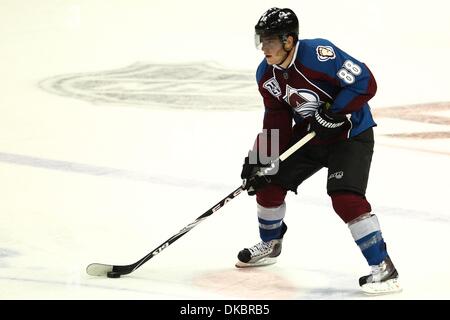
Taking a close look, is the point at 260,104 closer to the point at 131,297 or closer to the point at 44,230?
the point at 44,230

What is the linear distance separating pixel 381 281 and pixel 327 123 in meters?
0.60

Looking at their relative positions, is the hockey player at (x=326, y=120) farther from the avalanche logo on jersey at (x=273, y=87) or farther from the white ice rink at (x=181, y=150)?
the white ice rink at (x=181, y=150)

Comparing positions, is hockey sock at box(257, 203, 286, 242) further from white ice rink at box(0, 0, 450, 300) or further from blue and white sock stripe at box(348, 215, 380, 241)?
blue and white sock stripe at box(348, 215, 380, 241)

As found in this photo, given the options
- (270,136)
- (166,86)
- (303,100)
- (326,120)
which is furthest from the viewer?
(166,86)

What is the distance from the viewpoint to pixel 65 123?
22.5 feet

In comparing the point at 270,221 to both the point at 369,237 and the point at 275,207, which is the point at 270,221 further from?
the point at 369,237

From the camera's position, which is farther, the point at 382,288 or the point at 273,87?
the point at 273,87

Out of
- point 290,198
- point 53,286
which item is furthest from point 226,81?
point 53,286

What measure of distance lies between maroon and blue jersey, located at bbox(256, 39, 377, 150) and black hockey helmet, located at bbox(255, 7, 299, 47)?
75 millimetres

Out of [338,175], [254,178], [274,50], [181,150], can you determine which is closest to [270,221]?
[254,178]

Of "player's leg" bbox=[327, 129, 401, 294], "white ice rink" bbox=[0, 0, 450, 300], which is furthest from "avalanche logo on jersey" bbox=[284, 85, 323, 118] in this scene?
"white ice rink" bbox=[0, 0, 450, 300]

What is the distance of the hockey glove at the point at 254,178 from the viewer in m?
4.24

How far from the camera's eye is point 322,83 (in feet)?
13.4

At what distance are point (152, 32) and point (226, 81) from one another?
143 cm
